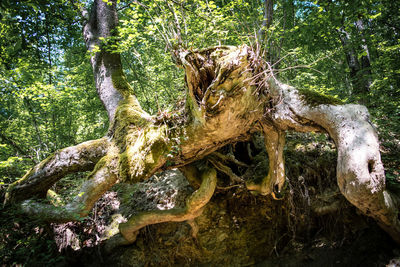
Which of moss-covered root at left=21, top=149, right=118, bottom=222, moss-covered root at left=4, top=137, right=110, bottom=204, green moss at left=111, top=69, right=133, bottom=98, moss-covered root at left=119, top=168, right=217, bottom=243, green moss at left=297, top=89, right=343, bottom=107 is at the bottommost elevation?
moss-covered root at left=119, top=168, right=217, bottom=243

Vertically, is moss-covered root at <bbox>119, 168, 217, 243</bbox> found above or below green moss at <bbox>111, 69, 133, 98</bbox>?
below

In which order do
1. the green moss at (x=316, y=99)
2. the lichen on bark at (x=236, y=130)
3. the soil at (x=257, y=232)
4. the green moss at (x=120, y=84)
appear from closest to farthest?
the lichen on bark at (x=236, y=130), the green moss at (x=316, y=99), the soil at (x=257, y=232), the green moss at (x=120, y=84)

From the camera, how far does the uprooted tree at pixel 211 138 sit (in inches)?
93.0

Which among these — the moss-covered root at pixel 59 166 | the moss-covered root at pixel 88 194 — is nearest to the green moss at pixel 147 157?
the moss-covered root at pixel 88 194

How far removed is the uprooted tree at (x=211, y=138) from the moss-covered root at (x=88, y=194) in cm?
2

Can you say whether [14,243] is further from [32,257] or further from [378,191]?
[378,191]

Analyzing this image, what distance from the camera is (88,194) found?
10.9ft

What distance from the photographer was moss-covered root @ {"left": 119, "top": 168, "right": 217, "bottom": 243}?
3500 mm

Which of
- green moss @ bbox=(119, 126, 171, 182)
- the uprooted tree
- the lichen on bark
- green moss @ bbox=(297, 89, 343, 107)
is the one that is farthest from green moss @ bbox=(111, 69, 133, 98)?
green moss @ bbox=(297, 89, 343, 107)

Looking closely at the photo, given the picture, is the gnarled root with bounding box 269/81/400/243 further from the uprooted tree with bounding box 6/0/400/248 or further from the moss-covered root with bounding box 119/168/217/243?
the moss-covered root with bounding box 119/168/217/243

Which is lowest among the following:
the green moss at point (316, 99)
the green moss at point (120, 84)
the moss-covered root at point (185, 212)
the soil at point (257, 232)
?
the soil at point (257, 232)

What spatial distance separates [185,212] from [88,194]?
160 cm

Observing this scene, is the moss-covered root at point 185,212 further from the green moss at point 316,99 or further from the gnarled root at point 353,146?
the green moss at point 316,99

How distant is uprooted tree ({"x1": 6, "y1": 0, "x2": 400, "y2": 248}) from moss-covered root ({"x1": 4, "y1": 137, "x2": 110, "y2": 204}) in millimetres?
16
